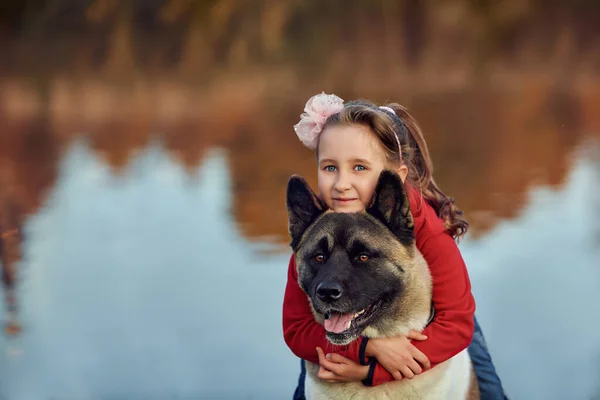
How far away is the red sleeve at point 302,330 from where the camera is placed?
2.42 meters

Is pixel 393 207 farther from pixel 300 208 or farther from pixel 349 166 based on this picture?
pixel 300 208

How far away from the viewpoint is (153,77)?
1172 centimetres

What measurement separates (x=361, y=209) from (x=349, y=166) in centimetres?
13

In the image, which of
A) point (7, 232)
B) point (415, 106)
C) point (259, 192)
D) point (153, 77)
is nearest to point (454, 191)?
point (259, 192)

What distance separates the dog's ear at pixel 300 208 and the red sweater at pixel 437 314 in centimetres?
14

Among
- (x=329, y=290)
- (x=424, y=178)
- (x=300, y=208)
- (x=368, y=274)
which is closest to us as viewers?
(x=329, y=290)

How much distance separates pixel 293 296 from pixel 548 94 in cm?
1057

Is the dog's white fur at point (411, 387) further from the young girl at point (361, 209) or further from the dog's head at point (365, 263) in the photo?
the dog's head at point (365, 263)

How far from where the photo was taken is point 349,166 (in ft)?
7.83

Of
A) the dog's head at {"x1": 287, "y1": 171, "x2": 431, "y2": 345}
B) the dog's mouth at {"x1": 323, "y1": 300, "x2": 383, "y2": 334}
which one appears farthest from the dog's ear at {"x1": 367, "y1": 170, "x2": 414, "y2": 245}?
the dog's mouth at {"x1": 323, "y1": 300, "x2": 383, "y2": 334}

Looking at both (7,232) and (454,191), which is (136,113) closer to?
(7,232)

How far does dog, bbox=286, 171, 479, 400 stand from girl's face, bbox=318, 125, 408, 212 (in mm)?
39

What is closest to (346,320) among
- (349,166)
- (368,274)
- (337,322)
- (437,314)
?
(337,322)

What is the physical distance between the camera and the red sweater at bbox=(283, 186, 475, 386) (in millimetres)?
2402
